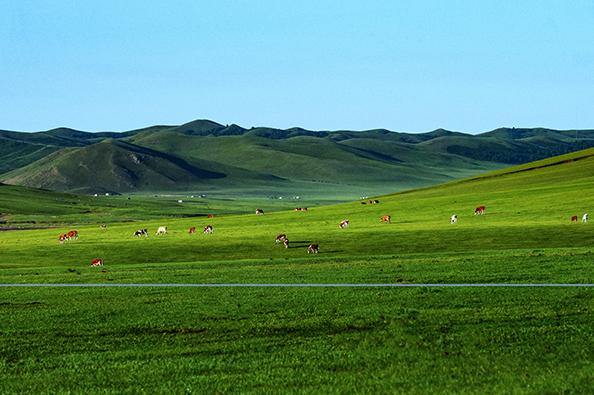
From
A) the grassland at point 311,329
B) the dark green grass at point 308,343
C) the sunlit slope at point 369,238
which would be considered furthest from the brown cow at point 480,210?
the dark green grass at point 308,343

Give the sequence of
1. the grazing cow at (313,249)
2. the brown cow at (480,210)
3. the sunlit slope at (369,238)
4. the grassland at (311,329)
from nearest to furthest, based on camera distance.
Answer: the grassland at (311,329) < the sunlit slope at (369,238) < the grazing cow at (313,249) < the brown cow at (480,210)

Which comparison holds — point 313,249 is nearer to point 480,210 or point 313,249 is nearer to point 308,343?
point 480,210

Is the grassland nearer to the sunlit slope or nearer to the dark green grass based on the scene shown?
the dark green grass

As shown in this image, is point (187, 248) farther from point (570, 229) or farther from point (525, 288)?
point (525, 288)

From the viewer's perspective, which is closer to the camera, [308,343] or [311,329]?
[308,343]

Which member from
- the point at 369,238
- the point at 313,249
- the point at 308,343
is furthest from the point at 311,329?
the point at 369,238

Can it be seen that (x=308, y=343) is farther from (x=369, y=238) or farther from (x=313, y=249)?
(x=369, y=238)

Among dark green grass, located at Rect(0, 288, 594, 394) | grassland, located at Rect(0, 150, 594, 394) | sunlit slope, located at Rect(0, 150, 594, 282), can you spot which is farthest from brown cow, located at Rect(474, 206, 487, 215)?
dark green grass, located at Rect(0, 288, 594, 394)

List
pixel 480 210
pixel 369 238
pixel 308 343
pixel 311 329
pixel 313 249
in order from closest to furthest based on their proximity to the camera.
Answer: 1. pixel 308 343
2. pixel 311 329
3. pixel 313 249
4. pixel 369 238
5. pixel 480 210

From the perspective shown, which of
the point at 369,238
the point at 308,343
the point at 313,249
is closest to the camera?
the point at 308,343

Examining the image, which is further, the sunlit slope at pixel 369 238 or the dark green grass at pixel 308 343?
the sunlit slope at pixel 369 238

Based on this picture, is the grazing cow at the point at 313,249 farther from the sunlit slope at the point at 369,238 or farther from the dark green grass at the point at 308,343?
the dark green grass at the point at 308,343

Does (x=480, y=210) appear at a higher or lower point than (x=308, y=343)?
higher

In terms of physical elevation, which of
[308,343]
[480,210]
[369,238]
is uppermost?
[480,210]
